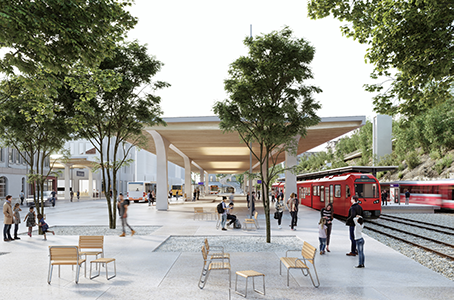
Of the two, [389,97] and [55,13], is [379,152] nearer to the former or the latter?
[389,97]

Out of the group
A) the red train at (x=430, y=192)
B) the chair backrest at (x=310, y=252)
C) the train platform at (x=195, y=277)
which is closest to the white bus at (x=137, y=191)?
the red train at (x=430, y=192)

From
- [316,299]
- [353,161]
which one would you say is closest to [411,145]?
[353,161]

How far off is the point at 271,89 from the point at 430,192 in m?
27.4

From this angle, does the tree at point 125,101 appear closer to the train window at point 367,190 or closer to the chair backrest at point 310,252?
the chair backrest at point 310,252

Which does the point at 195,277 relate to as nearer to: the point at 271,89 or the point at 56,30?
the point at 56,30

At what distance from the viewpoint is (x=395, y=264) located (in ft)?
30.2

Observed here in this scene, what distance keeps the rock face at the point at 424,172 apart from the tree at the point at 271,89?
134 feet

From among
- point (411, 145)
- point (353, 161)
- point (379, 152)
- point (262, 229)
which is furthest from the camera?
point (353, 161)

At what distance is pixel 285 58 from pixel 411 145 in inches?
2259

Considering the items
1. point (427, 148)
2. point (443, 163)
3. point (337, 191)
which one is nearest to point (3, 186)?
point (337, 191)

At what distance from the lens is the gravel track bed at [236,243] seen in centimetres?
1148

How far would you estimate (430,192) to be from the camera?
107 feet

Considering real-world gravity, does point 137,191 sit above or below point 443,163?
Result: below

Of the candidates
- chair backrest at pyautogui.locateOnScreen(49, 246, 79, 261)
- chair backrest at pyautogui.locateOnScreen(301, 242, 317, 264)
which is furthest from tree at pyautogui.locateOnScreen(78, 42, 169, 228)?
chair backrest at pyautogui.locateOnScreen(301, 242, 317, 264)
